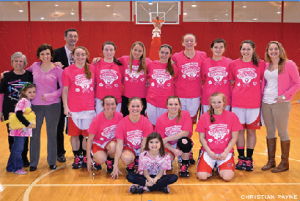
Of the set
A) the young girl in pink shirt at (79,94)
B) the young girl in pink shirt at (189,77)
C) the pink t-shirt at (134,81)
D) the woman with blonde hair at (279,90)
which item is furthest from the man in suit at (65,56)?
the woman with blonde hair at (279,90)

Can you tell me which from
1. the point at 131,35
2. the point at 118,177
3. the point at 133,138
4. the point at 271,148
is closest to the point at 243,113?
the point at 271,148

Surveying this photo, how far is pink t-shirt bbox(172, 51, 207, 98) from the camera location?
175 inches

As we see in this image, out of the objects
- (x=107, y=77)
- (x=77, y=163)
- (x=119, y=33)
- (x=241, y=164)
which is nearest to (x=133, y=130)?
(x=107, y=77)

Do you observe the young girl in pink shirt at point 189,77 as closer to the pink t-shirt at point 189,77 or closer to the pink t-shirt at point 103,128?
the pink t-shirt at point 189,77

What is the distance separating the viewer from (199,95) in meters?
4.53

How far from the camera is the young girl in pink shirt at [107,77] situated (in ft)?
14.3

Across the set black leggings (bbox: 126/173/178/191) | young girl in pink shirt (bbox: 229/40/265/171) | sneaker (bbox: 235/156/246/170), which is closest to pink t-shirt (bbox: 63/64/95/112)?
black leggings (bbox: 126/173/178/191)

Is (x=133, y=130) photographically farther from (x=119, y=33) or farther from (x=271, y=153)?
(x=119, y=33)

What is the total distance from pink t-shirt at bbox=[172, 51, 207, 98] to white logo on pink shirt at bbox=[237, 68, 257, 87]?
56 centimetres

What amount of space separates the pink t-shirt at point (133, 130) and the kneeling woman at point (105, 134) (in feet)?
0.58

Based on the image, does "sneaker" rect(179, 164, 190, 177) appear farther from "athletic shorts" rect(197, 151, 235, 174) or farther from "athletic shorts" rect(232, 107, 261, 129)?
"athletic shorts" rect(232, 107, 261, 129)

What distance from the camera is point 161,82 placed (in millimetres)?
4391

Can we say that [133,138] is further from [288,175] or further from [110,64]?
[288,175]

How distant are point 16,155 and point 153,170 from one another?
1.75m
